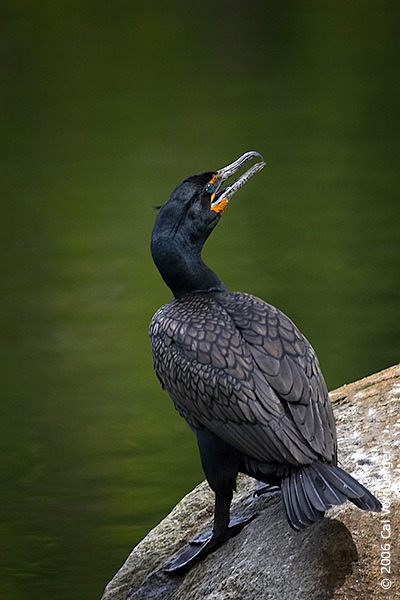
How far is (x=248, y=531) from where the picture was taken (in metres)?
2.84

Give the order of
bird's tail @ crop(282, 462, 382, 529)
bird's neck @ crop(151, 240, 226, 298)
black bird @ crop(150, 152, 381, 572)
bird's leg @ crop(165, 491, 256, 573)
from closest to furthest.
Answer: bird's tail @ crop(282, 462, 382, 529) < black bird @ crop(150, 152, 381, 572) < bird's leg @ crop(165, 491, 256, 573) < bird's neck @ crop(151, 240, 226, 298)

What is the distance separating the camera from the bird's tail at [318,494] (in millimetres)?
2424

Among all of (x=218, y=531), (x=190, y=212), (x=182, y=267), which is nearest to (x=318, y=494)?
(x=218, y=531)

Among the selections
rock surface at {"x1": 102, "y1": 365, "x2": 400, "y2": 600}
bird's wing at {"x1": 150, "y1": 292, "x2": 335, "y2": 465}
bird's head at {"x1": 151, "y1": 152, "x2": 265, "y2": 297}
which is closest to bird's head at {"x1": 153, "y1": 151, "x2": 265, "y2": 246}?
bird's head at {"x1": 151, "y1": 152, "x2": 265, "y2": 297}

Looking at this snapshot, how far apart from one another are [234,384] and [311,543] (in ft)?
1.44

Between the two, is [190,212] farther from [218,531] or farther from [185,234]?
[218,531]

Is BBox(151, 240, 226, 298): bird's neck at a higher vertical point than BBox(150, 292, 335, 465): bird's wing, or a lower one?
higher

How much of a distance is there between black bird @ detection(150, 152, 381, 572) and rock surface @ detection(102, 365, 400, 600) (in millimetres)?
105

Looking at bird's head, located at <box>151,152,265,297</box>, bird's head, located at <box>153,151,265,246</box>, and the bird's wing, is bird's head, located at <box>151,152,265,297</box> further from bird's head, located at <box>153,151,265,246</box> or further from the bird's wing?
the bird's wing

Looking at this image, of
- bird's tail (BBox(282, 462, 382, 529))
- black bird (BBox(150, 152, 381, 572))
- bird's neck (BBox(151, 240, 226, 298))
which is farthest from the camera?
bird's neck (BBox(151, 240, 226, 298))

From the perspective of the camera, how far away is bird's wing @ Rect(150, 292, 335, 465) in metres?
2.60

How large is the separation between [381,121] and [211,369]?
792cm

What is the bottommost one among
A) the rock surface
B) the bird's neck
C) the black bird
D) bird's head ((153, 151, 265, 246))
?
the rock surface

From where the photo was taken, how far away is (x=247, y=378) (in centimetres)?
267
